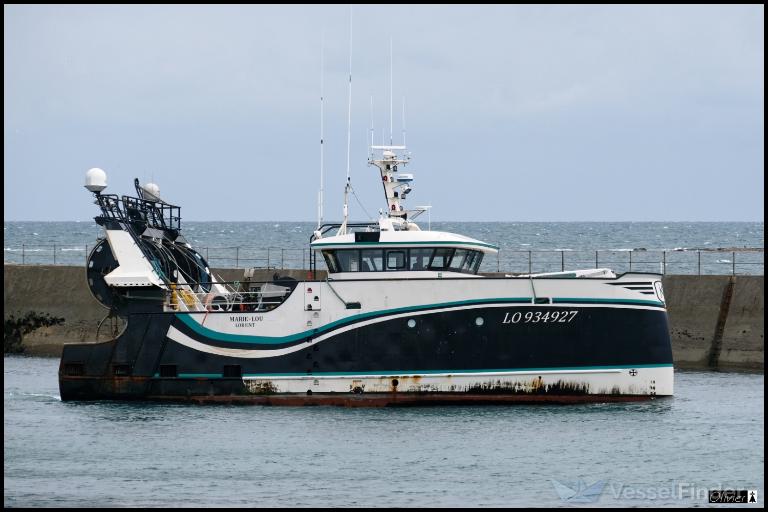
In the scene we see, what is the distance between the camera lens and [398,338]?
2917cm

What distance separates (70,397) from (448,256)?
33.1 ft

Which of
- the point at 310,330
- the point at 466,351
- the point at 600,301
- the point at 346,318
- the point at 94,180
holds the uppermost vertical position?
the point at 94,180

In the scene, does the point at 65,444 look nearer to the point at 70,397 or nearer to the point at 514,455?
the point at 70,397

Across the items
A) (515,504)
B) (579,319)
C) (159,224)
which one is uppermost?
(159,224)

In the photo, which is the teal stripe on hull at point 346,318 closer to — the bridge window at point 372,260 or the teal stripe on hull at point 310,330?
the teal stripe on hull at point 310,330

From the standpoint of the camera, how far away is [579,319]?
28.8m

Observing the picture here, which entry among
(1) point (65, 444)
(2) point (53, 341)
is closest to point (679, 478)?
(1) point (65, 444)

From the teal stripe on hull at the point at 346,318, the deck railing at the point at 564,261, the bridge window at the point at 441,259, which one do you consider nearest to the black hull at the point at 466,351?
the teal stripe on hull at the point at 346,318

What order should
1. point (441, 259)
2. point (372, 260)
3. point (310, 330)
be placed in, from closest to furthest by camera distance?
point (310, 330), point (441, 259), point (372, 260)

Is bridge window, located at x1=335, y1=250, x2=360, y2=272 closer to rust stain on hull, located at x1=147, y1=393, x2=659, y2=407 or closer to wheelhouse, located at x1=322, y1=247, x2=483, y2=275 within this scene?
wheelhouse, located at x1=322, y1=247, x2=483, y2=275

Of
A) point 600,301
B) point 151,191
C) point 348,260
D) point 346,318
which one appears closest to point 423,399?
point 346,318

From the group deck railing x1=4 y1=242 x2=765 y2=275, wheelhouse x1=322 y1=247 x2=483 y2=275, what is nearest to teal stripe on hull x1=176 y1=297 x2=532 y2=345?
wheelhouse x1=322 y1=247 x2=483 y2=275

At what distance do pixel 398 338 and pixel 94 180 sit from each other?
936cm

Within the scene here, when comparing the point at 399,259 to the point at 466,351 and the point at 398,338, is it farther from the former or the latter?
the point at 466,351
